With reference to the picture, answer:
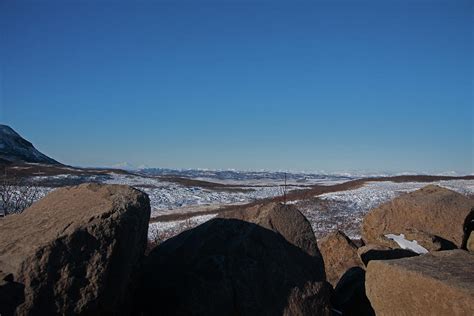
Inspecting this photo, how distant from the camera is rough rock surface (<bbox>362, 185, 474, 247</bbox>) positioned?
9.41 meters

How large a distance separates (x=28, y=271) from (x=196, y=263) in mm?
2154

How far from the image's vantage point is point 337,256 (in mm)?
8922

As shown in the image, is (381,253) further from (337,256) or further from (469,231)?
(469,231)

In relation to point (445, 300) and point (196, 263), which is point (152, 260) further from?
point (445, 300)

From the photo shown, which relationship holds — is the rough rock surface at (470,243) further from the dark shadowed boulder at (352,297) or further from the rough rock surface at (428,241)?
the dark shadowed boulder at (352,297)

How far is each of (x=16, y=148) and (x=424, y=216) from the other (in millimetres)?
122681

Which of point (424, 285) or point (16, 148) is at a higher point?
point (16, 148)

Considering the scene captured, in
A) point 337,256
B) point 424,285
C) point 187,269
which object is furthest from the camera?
point 337,256

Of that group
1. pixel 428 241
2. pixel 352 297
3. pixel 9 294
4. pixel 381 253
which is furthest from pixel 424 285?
pixel 9 294

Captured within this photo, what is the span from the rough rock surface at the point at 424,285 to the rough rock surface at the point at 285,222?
883 mm

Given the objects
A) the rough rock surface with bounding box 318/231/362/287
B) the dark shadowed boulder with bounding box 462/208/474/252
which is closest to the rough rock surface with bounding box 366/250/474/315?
the rough rock surface with bounding box 318/231/362/287

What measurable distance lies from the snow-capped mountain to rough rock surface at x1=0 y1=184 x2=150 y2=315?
363ft

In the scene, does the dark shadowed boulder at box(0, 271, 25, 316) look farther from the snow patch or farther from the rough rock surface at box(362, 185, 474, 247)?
the rough rock surface at box(362, 185, 474, 247)

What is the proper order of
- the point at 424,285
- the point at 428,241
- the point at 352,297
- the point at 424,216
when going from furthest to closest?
the point at 424,216
the point at 428,241
the point at 352,297
the point at 424,285
